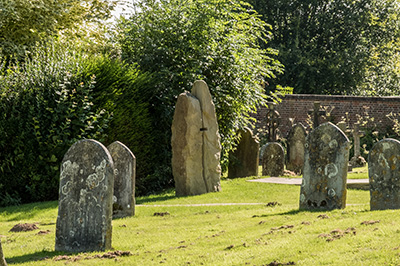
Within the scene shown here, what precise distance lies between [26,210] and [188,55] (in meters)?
7.01

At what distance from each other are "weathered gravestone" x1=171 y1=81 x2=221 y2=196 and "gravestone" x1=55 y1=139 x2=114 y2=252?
7.01 m

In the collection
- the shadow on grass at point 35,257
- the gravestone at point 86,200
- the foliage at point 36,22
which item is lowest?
the shadow on grass at point 35,257

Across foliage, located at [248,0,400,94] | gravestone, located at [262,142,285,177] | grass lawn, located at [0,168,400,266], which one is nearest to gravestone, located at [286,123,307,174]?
gravestone, located at [262,142,285,177]

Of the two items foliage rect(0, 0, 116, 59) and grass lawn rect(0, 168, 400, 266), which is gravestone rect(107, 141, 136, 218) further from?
foliage rect(0, 0, 116, 59)

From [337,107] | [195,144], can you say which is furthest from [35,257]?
[337,107]

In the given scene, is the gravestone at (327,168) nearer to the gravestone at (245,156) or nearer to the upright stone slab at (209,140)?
the upright stone slab at (209,140)

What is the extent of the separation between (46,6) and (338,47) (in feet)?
72.4

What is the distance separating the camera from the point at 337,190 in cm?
1094

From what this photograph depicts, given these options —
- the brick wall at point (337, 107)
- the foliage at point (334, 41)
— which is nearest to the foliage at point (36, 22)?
the brick wall at point (337, 107)

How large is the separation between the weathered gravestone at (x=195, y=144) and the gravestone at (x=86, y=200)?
7014 mm

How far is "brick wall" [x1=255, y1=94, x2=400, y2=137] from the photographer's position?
28797mm

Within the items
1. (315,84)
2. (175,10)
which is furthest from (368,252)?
(315,84)

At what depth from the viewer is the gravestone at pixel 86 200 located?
848cm

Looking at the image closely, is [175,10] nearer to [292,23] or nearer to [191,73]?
[191,73]
